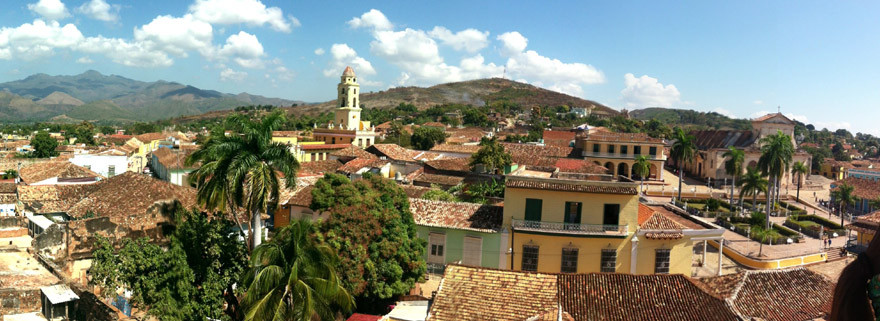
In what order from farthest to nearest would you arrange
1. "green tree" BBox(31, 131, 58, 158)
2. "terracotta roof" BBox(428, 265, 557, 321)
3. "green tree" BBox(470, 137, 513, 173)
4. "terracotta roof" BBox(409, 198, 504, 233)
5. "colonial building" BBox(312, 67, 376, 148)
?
"colonial building" BBox(312, 67, 376, 148)
"green tree" BBox(31, 131, 58, 158)
"green tree" BBox(470, 137, 513, 173)
"terracotta roof" BBox(409, 198, 504, 233)
"terracotta roof" BBox(428, 265, 557, 321)

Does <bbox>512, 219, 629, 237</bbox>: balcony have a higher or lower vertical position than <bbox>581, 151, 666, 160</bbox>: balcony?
lower

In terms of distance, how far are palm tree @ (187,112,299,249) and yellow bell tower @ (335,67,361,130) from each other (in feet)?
165

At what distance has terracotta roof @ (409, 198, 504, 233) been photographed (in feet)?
64.8

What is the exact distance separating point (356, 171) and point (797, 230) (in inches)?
1101

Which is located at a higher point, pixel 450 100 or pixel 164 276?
pixel 450 100

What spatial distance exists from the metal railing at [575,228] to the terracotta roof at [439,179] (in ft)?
38.3

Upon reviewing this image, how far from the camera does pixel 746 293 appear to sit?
14570mm

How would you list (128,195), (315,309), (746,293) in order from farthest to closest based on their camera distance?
(128,195) → (746,293) → (315,309)

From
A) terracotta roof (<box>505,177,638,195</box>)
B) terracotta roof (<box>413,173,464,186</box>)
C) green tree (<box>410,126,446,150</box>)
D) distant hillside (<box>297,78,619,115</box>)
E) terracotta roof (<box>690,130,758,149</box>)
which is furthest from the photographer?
distant hillside (<box>297,78,619,115</box>)

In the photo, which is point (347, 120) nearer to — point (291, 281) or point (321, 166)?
point (321, 166)

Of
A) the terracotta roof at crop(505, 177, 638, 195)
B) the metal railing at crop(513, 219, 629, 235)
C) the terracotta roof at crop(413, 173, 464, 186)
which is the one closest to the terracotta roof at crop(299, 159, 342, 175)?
the terracotta roof at crop(413, 173, 464, 186)

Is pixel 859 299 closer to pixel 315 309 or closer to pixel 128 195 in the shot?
pixel 315 309

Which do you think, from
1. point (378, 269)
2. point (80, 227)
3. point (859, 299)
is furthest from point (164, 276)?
point (859, 299)

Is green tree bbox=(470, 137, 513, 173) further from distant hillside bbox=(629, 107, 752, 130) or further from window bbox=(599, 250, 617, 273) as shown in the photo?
distant hillside bbox=(629, 107, 752, 130)
